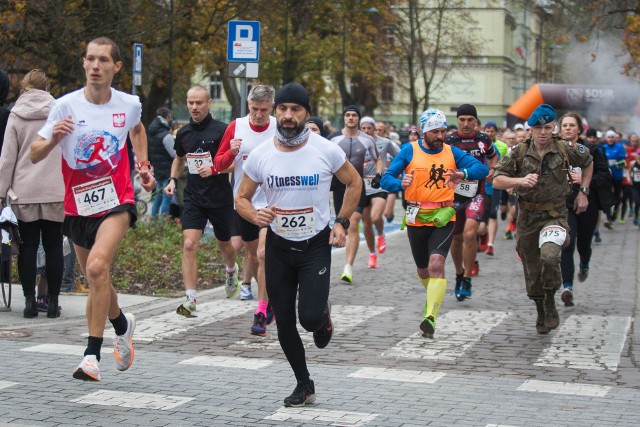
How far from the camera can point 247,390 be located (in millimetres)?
7785

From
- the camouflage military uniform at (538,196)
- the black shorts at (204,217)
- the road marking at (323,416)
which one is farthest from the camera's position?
the black shorts at (204,217)

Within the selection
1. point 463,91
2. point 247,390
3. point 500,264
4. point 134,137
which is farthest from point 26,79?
point 463,91

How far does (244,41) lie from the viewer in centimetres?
1691

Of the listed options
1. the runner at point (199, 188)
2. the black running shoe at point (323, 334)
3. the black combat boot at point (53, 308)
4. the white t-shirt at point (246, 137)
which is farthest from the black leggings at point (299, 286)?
the black combat boot at point (53, 308)

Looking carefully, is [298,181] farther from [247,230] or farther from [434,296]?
[247,230]

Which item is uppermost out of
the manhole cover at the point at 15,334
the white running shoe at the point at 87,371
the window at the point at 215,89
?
the window at the point at 215,89

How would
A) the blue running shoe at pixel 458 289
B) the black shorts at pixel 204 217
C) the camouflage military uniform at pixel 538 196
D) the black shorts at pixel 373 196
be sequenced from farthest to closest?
the black shorts at pixel 373 196 → the blue running shoe at pixel 458 289 → the black shorts at pixel 204 217 → the camouflage military uniform at pixel 538 196

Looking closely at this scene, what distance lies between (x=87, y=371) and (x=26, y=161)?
3.81 metres

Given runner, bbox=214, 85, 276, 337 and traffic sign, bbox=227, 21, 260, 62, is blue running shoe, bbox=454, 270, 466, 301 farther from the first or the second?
traffic sign, bbox=227, 21, 260, 62

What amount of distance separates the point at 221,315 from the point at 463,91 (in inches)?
3210

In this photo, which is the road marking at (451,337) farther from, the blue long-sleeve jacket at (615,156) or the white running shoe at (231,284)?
the blue long-sleeve jacket at (615,156)

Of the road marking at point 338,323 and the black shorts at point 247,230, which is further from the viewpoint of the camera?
the black shorts at point 247,230

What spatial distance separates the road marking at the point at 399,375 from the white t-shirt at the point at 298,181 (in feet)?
4.71

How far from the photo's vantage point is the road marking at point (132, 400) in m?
7.18
